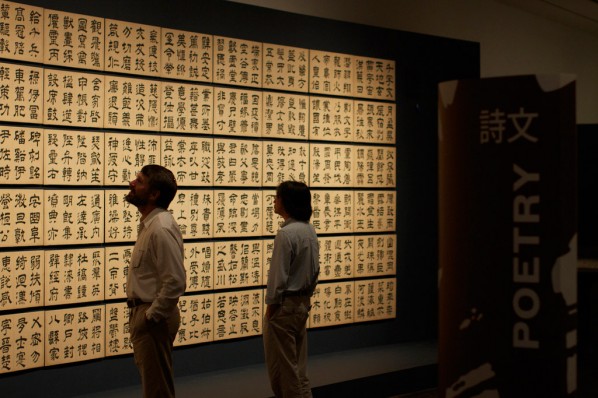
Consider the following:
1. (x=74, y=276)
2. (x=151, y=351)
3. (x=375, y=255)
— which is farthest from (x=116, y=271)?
(x=375, y=255)

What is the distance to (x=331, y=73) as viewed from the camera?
566cm

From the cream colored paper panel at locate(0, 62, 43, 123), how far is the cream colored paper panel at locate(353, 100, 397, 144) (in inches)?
102

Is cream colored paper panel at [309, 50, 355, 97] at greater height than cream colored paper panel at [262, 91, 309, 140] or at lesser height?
greater

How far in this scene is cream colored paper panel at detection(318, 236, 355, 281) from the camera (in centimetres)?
561

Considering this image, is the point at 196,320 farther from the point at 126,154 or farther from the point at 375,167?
the point at 375,167

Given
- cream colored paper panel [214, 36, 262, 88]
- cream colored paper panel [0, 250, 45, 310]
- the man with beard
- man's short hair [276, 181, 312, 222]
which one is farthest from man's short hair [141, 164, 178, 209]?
cream colored paper panel [214, 36, 262, 88]

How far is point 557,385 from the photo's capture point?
2.10m

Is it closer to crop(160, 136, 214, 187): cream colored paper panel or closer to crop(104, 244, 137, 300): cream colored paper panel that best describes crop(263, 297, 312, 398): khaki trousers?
crop(104, 244, 137, 300): cream colored paper panel

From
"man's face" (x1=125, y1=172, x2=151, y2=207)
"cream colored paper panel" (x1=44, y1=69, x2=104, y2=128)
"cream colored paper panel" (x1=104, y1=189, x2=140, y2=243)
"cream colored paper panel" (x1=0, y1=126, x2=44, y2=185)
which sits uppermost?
"cream colored paper panel" (x1=44, y1=69, x2=104, y2=128)

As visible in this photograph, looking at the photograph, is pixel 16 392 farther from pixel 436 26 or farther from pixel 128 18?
pixel 436 26

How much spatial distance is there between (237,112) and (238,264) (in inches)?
43.8

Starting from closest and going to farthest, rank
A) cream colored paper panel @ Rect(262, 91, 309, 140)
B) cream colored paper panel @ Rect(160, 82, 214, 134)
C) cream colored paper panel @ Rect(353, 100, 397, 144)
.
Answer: cream colored paper panel @ Rect(160, 82, 214, 134), cream colored paper panel @ Rect(262, 91, 309, 140), cream colored paper panel @ Rect(353, 100, 397, 144)

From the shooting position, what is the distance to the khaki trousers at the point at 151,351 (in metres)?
3.28

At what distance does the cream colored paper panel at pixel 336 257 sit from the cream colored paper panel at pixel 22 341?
2.22 metres
